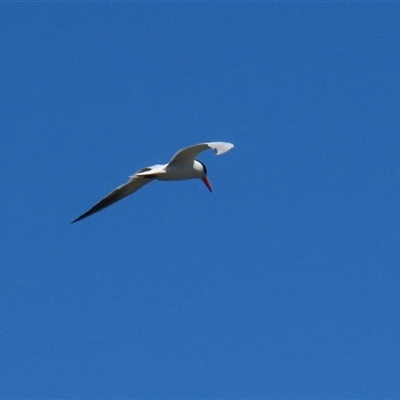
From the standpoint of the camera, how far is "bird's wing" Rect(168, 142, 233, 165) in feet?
65.1

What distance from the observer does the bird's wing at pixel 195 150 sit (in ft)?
65.1

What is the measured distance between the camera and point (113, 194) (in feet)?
80.0

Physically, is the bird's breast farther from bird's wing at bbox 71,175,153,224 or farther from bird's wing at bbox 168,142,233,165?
bird's wing at bbox 71,175,153,224

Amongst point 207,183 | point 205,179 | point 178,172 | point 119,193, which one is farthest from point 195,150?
point 119,193

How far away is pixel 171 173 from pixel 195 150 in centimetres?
122

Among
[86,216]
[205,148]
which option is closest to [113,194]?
[86,216]

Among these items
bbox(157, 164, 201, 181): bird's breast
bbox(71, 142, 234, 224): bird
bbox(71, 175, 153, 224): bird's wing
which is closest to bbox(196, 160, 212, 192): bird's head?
bbox(71, 142, 234, 224): bird

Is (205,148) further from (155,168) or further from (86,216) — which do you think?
(86,216)

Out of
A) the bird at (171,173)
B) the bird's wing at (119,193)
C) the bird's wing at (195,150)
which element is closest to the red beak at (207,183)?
the bird at (171,173)

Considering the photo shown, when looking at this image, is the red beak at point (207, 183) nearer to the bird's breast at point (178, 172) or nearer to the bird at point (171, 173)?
the bird at point (171, 173)

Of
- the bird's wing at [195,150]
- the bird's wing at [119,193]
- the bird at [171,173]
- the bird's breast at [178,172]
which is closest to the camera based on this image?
the bird's wing at [195,150]

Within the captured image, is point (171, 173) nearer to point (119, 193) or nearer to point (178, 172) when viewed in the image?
point (178, 172)

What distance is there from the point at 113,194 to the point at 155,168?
73.3 inches

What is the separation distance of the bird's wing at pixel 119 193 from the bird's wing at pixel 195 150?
201cm
